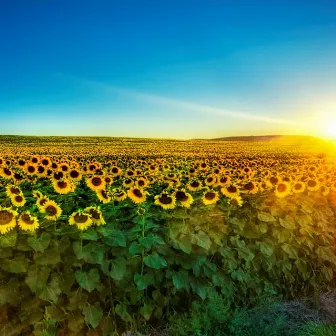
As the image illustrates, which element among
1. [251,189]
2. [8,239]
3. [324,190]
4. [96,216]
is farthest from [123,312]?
[324,190]

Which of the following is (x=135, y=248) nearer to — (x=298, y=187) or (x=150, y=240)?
(x=150, y=240)

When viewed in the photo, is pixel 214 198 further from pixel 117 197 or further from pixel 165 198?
pixel 117 197

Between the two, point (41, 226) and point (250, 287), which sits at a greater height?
point (41, 226)

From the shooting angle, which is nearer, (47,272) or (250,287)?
(47,272)

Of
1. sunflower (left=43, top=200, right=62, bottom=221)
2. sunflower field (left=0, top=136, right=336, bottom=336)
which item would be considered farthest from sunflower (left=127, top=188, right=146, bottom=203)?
sunflower (left=43, top=200, right=62, bottom=221)

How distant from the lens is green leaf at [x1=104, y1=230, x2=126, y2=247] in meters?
4.55

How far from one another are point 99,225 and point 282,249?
2550 mm

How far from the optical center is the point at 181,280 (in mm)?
4895

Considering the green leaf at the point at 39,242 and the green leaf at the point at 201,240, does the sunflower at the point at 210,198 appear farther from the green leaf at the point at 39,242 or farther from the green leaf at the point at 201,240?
the green leaf at the point at 39,242

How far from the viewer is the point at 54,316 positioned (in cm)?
450

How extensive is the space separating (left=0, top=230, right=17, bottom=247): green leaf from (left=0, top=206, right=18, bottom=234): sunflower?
0.15ft

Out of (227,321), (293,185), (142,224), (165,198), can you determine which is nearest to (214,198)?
(165,198)

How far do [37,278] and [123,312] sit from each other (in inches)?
37.4

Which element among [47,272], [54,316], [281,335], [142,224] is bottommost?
[281,335]
